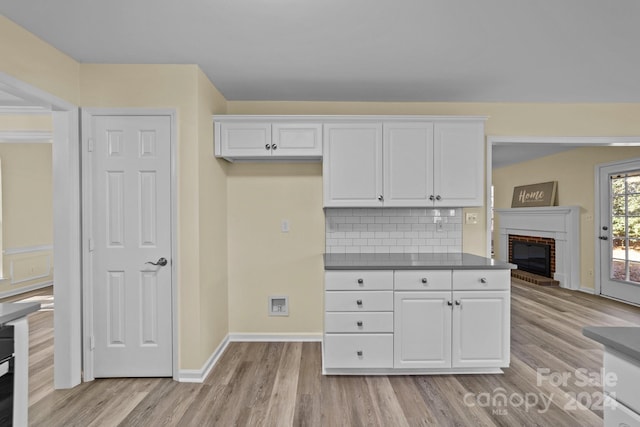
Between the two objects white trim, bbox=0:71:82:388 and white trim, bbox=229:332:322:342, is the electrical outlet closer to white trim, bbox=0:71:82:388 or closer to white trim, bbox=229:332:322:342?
white trim, bbox=229:332:322:342

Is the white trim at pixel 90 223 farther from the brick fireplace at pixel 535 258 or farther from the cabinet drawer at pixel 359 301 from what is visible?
the brick fireplace at pixel 535 258

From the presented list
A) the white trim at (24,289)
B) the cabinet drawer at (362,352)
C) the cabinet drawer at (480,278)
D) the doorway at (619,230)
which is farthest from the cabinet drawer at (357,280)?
the white trim at (24,289)

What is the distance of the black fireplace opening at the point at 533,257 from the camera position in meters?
6.39

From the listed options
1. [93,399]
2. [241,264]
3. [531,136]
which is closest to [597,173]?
[531,136]

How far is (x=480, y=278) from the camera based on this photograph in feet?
8.86

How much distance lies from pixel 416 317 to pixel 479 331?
53cm

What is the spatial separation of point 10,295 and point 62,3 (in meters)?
5.34

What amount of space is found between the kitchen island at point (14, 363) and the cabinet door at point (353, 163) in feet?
7.20

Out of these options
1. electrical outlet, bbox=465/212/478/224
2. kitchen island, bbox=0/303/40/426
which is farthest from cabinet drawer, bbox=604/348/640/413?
electrical outlet, bbox=465/212/478/224

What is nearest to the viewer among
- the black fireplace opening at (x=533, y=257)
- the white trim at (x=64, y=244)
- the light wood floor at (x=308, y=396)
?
the light wood floor at (x=308, y=396)

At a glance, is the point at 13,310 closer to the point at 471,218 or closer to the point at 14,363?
the point at 14,363

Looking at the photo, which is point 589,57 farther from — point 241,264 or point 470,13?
point 241,264

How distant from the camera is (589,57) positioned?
250cm

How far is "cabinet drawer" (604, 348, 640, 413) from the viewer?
0.97 m
